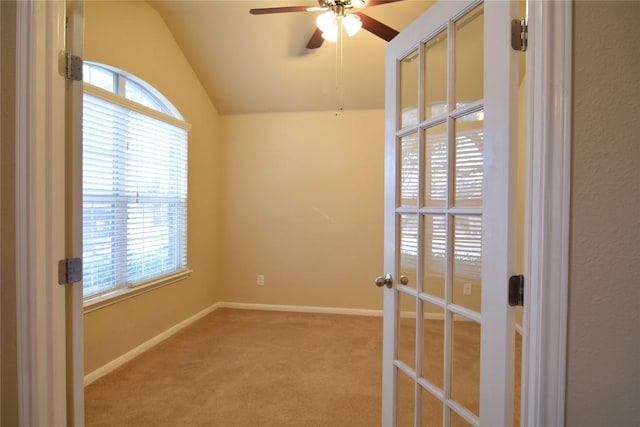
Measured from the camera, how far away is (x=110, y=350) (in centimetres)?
248

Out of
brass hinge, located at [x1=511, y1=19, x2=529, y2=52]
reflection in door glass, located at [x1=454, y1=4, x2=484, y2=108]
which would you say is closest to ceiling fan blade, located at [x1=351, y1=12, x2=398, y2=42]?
reflection in door glass, located at [x1=454, y1=4, x2=484, y2=108]

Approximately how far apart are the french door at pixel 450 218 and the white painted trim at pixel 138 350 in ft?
6.66

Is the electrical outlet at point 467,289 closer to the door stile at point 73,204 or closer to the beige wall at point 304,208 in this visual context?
the door stile at point 73,204

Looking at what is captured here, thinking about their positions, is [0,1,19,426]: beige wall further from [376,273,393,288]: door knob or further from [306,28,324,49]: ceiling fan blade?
[306,28,324,49]: ceiling fan blade

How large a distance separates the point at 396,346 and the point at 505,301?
66 centimetres

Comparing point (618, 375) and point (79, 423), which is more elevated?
point (618, 375)

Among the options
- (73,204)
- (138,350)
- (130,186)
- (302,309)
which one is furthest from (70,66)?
(302,309)

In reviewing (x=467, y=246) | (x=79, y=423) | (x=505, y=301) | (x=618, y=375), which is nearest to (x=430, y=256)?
(x=467, y=246)

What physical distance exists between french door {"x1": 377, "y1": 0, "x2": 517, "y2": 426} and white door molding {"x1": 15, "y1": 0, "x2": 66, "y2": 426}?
3.99ft

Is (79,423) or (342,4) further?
(342,4)

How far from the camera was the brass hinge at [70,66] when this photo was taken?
105 centimetres

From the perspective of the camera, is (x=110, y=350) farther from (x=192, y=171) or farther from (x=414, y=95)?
(x=414, y=95)

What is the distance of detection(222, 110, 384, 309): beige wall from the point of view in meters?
3.80

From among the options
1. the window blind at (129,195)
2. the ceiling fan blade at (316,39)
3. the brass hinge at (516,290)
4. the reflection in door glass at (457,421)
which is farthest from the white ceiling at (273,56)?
the reflection in door glass at (457,421)
